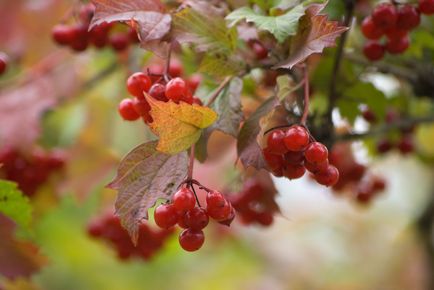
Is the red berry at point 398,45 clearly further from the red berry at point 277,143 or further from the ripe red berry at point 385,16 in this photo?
the red berry at point 277,143

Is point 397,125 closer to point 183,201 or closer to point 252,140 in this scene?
point 252,140

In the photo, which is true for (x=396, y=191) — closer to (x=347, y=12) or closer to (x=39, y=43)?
(x=39, y=43)

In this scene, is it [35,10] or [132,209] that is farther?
[35,10]

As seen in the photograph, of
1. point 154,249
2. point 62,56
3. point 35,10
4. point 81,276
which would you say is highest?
point 35,10

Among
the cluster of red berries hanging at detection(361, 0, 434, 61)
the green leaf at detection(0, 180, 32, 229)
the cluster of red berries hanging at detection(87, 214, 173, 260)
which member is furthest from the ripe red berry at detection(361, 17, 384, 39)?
the cluster of red berries hanging at detection(87, 214, 173, 260)

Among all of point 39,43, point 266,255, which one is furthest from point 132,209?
point 266,255

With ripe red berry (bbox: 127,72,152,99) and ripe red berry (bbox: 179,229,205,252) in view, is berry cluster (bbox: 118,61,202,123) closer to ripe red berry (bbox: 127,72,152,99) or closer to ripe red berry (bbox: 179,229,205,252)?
ripe red berry (bbox: 127,72,152,99)
